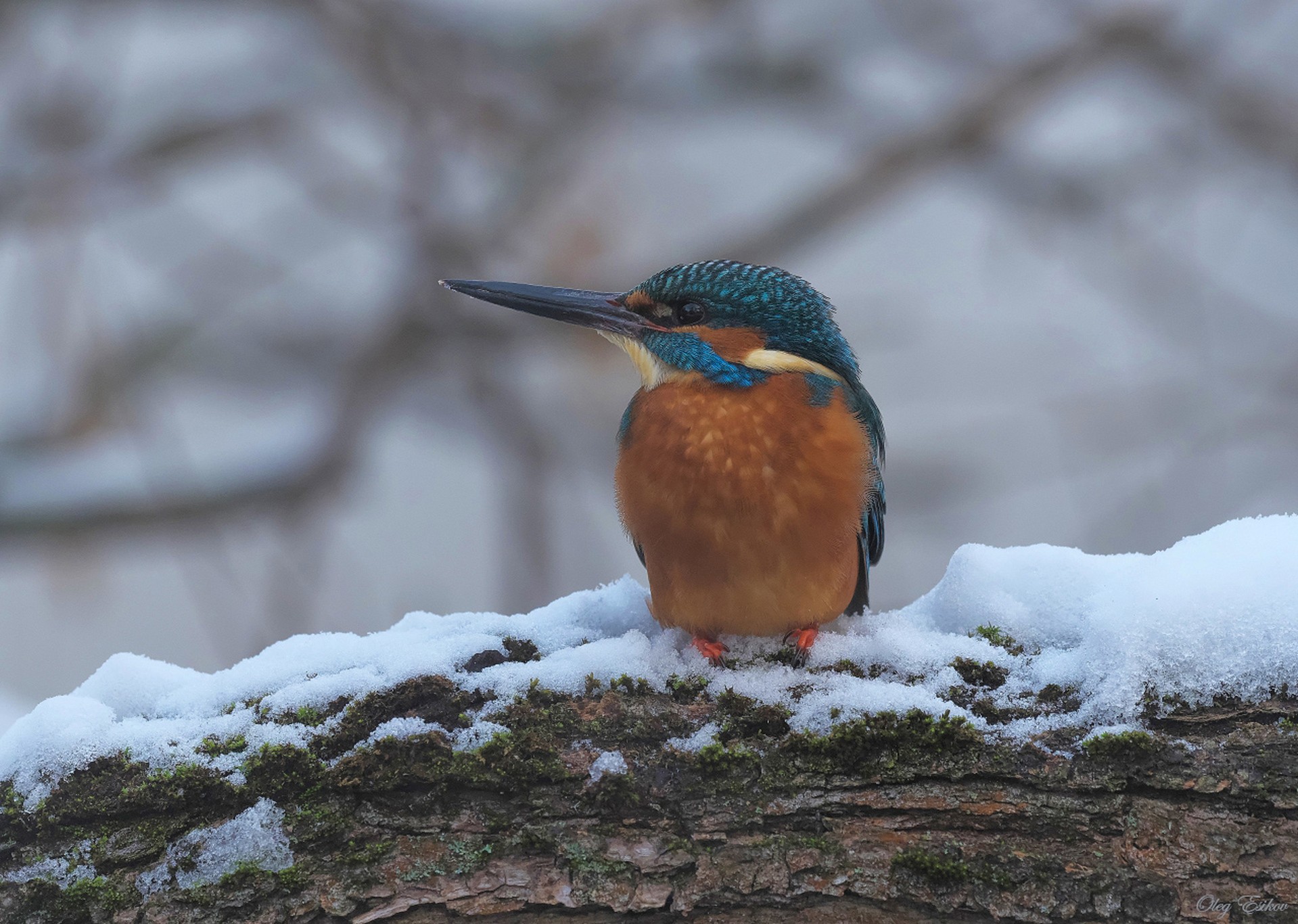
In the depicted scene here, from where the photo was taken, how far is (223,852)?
205 centimetres

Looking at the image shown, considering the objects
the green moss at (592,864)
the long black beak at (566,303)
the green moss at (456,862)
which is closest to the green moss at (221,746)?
the green moss at (456,862)

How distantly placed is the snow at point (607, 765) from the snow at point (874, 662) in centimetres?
13

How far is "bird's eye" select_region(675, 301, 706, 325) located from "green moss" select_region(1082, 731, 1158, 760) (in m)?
1.68

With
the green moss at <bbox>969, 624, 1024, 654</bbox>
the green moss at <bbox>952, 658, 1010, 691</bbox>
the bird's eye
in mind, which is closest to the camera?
the green moss at <bbox>952, 658, 1010, 691</bbox>

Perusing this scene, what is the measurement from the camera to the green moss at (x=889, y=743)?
2125 mm

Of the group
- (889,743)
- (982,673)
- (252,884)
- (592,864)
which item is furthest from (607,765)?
(982,673)

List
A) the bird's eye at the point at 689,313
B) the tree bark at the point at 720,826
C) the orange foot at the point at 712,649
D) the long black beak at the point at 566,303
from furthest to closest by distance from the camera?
the long black beak at the point at 566,303 < the bird's eye at the point at 689,313 < the orange foot at the point at 712,649 < the tree bark at the point at 720,826

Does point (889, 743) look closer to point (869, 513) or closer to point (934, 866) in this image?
point (934, 866)

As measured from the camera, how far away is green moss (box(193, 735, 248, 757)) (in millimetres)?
2170

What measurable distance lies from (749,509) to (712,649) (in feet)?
1.29

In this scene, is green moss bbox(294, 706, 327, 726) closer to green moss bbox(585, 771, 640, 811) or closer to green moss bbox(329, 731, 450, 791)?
green moss bbox(329, 731, 450, 791)

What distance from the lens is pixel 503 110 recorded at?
23.6ft

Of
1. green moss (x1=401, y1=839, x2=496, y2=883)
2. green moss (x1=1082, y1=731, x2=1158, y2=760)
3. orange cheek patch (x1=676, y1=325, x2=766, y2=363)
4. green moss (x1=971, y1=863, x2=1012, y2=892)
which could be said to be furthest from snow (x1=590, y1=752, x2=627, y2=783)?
orange cheek patch (x1=676, y1=325, x2=766, y2=363)

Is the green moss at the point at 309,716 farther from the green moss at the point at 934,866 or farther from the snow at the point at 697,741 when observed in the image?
the green moss at the point at 934,866
